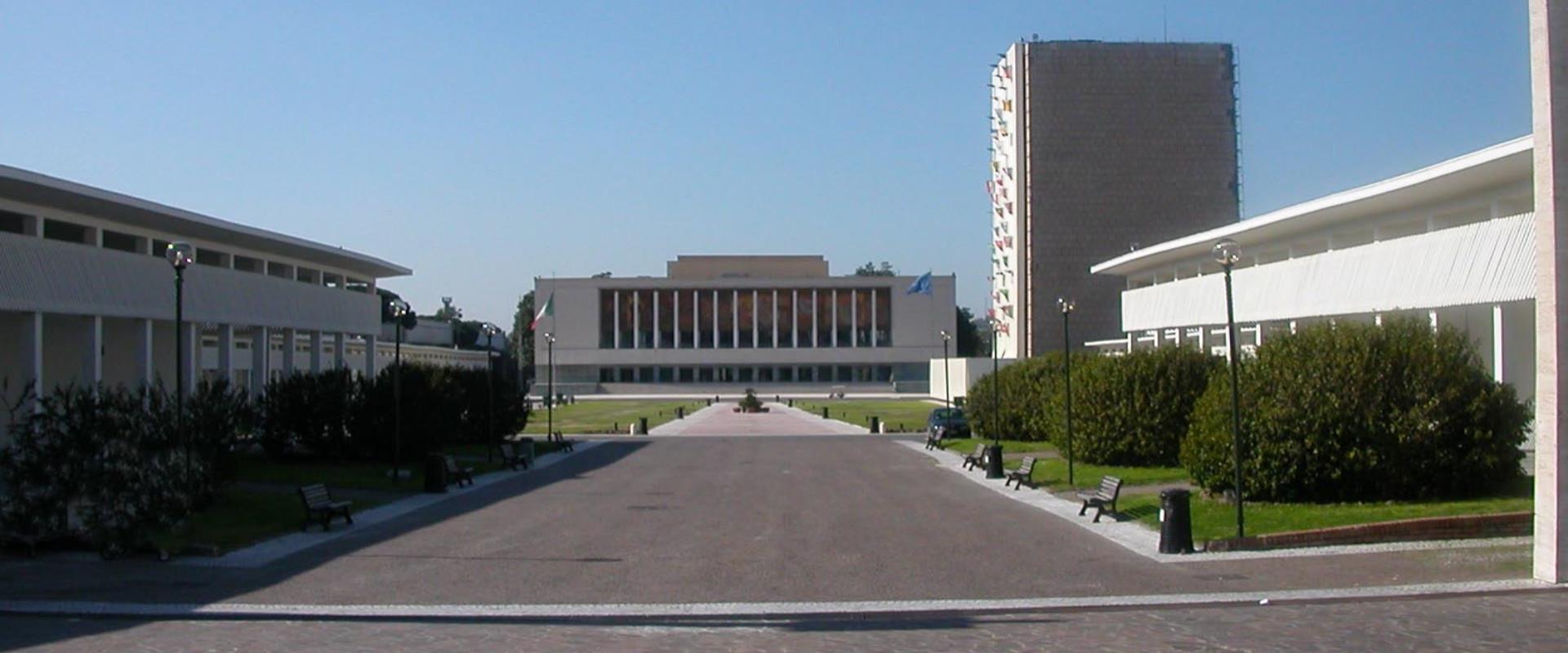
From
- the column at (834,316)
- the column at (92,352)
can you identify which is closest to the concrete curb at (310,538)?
the column at (92,352)

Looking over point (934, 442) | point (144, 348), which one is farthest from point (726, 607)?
point (934, 442)

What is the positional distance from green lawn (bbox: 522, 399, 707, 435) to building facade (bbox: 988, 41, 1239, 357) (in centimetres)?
2716

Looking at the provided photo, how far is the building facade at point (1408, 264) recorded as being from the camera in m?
31.3

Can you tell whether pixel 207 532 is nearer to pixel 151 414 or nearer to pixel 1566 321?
pixel 151 414

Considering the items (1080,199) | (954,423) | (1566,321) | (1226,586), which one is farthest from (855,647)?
(1080,199)

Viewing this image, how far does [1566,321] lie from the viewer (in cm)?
1642

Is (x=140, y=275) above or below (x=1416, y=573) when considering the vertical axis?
above

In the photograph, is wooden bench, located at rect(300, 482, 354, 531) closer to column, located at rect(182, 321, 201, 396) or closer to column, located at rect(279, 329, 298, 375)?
column, located at rect(182, 321, 201, 396)

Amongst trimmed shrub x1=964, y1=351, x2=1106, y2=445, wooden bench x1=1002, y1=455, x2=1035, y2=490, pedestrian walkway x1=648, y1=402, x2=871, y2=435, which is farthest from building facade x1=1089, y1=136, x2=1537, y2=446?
pedestrian walkway x1=648, y1=402, x2=871, y2=435

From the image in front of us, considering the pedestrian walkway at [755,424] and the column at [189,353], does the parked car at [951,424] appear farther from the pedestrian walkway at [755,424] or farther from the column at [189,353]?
Result: the column at [189,353]

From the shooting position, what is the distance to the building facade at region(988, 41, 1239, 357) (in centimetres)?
9762

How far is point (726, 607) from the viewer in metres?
16.1

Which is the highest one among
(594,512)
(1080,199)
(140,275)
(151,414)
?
(1080,199)

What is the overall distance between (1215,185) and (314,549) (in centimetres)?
8582
